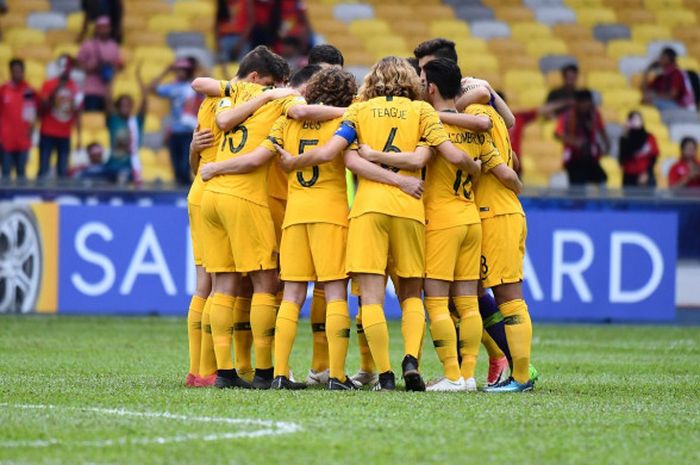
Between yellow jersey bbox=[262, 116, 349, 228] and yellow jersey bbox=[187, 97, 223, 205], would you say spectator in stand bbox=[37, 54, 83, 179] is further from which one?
yellow jersey bbox=[262, 116, 349, 228]

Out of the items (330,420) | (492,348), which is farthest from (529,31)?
(330,420)

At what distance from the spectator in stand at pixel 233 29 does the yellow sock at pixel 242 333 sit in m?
11.3

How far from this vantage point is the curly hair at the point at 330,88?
903 cm

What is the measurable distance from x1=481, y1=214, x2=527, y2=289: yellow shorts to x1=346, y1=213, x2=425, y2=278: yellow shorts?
0.49 m

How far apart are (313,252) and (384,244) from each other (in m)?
0.42

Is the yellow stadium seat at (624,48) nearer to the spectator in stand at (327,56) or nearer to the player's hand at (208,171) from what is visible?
the spectator in stand at (327,56)

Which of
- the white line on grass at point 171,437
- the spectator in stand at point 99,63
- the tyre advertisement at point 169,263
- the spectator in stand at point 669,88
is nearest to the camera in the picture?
the white line on grass at point 171,437

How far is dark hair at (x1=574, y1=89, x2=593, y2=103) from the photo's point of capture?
64.6 feet

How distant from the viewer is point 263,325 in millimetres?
9039

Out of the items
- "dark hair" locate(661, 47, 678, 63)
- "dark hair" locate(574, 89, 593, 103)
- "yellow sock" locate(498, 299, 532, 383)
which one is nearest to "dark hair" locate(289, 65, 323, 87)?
"yellow sock" locate(498, 299, 532, 383)

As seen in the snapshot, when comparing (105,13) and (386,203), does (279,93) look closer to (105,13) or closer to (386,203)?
(386,203)

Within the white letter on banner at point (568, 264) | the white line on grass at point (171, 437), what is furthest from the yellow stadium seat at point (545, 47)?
the white line on grass at point (171, 437)

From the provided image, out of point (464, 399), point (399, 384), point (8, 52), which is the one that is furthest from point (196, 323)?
point (8, 52)

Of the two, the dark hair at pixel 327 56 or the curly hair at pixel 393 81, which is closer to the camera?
the curly hair at pixel 393 81
